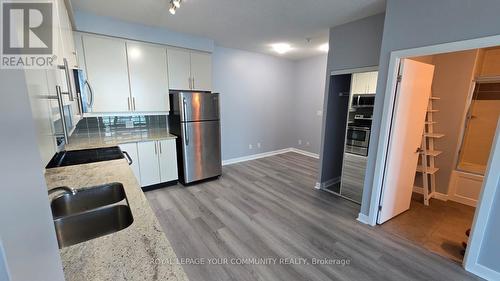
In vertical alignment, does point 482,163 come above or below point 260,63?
below

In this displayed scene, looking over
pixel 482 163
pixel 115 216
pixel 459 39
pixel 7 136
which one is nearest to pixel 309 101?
pixel 482 163

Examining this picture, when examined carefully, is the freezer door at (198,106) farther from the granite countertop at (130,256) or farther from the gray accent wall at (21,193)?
the gray accent wall at (21,193)

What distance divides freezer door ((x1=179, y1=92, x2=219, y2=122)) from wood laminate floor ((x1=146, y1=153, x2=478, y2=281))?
47.7 inches

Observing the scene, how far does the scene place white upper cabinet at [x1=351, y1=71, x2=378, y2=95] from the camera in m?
2.86

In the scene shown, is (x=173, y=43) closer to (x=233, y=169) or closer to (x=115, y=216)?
(x=233, y=169)

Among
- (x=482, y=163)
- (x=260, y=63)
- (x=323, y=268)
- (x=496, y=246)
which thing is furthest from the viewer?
(x=260, y=63)

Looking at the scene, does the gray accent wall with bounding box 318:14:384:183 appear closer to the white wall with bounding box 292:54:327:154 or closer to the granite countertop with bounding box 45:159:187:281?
the white wall with bounding box 292:54:327:154

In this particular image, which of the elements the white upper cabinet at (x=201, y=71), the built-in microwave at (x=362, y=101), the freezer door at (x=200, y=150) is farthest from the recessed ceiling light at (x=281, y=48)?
the freezer door at (x=200, y=150)

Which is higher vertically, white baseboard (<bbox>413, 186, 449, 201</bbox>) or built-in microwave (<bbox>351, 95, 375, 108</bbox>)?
built-in microwave (<bbox>351, 95, 375, 108</bbox>)

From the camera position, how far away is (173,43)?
11.4 feet

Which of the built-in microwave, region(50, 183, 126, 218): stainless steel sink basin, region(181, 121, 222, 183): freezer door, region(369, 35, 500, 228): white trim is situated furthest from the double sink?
the built-in microwave

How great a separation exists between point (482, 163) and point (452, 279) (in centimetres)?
234

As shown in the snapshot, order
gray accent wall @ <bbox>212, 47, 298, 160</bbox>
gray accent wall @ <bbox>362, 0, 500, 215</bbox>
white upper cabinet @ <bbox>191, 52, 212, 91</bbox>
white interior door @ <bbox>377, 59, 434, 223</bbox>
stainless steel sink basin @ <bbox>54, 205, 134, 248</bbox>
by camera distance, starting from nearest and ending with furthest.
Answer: stainless steel sink basin @ <bbox>54, 205, 134, 248</bbox>
gray accent wall @ <bbox>362, 0, 500, 215</bbox>
white interior door @ <bbox>377, 59, 434, 223</bbox>
white upper cabinet @ <bbox>191, 52, 212, 91</bbox>
gray accent wall @ <bbox>212, 47, 298, 160</bbox>

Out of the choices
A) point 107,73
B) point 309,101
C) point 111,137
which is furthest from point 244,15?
point 309,101
